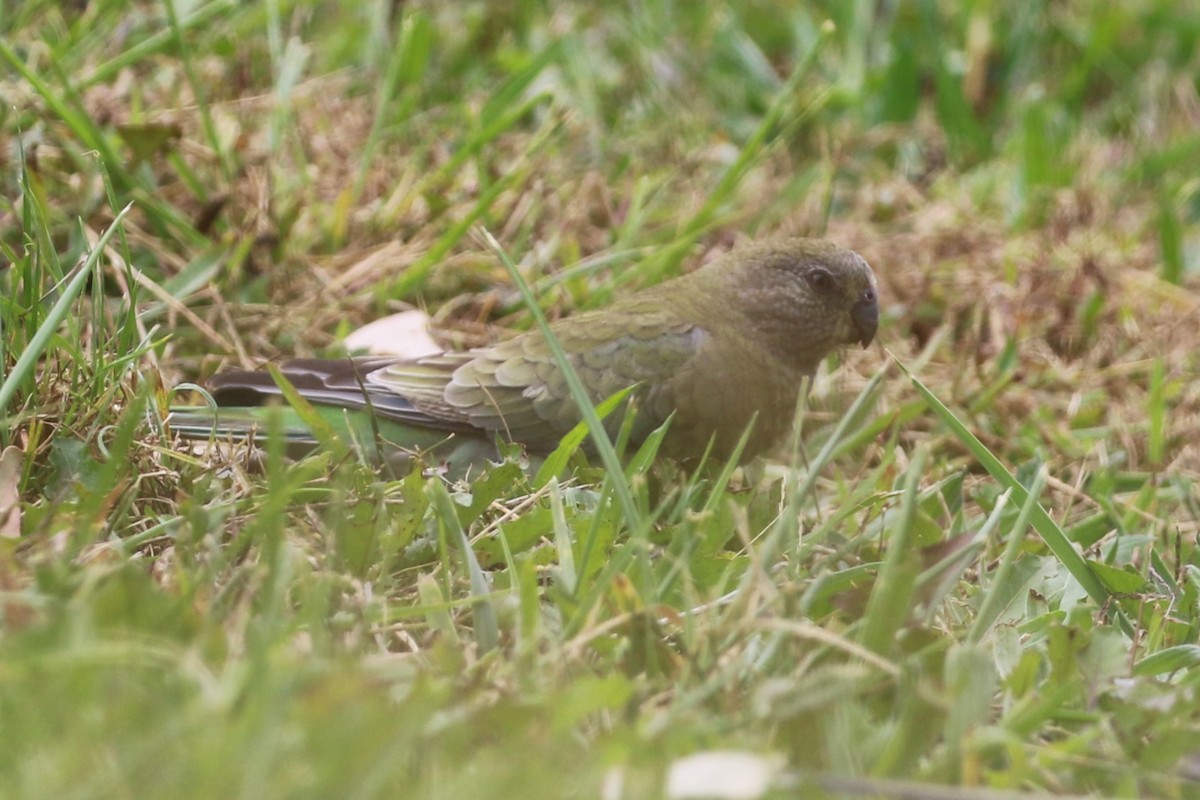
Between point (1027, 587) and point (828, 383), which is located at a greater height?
Result: point (1027, 587)

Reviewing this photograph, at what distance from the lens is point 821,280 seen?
146 inches

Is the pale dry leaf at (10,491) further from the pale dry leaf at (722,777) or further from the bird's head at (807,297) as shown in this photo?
the bird's head at (807,297)

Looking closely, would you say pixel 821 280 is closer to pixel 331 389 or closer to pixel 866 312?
pixel 866 312

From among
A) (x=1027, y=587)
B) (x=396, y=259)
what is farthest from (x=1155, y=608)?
(x=396, y=259)

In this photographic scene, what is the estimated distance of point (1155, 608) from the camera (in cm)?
243

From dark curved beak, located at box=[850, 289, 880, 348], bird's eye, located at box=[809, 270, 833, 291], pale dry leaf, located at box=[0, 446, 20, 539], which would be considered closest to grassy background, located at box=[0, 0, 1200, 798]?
pale dry leaf, located at box=[0, 446, 20, 539]

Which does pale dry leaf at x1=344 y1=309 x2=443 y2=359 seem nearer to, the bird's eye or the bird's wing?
the bird's wing

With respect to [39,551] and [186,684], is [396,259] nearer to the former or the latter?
[39,551]

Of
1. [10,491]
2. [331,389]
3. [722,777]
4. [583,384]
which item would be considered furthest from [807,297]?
[722,777]

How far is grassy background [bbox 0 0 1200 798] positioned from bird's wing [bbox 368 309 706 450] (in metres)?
0.45

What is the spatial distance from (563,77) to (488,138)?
126cm

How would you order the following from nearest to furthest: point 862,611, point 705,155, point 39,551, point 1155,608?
point 39,551 < point 862,611 < point 1155,608 < point 705,155

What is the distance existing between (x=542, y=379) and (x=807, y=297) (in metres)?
0.79

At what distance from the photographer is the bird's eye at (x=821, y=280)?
370cm
